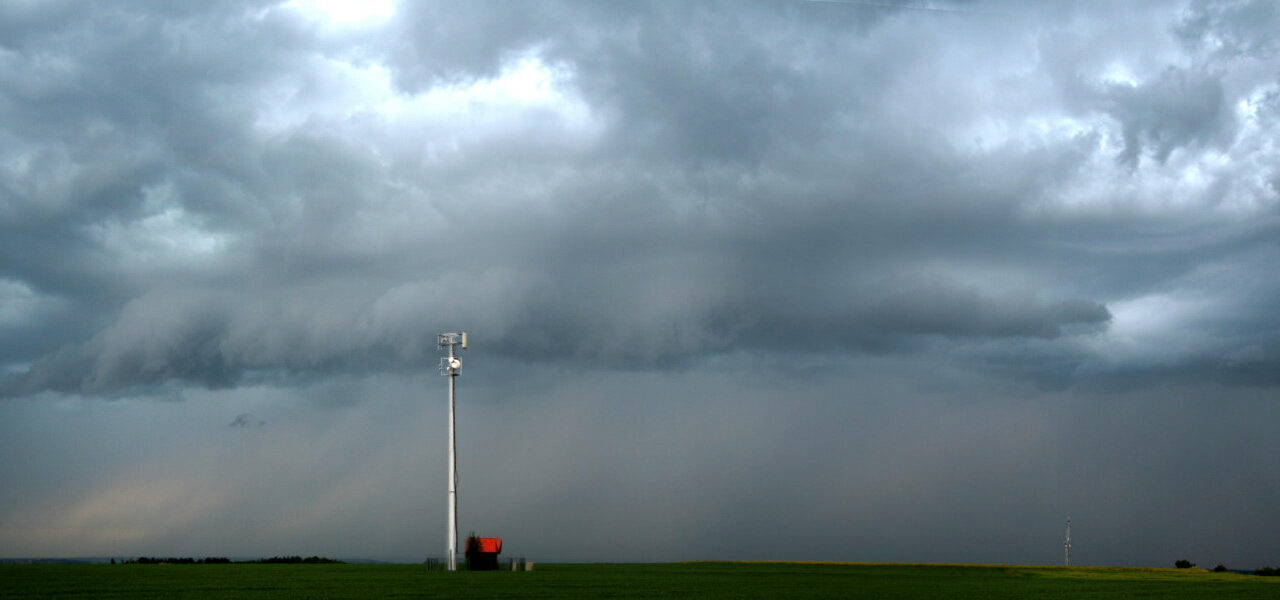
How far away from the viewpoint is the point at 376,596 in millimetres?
42094

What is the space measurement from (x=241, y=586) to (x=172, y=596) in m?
10.0

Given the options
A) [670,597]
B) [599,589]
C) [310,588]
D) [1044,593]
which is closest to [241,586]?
[310,588]

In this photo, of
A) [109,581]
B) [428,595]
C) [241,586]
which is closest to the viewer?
[428,595]

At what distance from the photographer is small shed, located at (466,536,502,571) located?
295ft

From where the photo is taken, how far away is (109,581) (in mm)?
54062

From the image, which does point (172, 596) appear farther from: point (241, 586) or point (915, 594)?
point (915, 594)

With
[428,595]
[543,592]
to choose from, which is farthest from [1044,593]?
[428,595]

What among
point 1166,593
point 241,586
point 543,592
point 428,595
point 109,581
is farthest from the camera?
point 1166,593

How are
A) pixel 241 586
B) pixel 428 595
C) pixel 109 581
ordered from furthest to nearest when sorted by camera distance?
pixel 109 581 → pixel 241 586 → pixel 428 595

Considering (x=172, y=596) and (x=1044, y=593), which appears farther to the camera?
(x=1044, y=593)

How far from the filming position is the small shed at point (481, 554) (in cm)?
9000

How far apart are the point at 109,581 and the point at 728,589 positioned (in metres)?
30.8

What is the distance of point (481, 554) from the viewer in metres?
90.4

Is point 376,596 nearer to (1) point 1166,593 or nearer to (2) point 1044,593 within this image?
(2) point 1044,593
